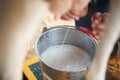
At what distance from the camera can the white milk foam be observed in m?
0.90

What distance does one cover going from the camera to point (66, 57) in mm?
948

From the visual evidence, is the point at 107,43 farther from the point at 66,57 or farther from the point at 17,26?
the point at 66,57

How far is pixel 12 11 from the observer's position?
381 millimetres

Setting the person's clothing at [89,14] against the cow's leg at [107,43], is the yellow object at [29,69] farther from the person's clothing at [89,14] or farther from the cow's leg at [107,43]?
the cow's leg at [107,43]

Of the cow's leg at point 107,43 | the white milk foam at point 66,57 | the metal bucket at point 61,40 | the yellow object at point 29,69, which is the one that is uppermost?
the cow's leg at point 107,43

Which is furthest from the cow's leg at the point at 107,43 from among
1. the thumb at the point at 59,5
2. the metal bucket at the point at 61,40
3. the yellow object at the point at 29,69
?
the yellow object at the point at 29,69

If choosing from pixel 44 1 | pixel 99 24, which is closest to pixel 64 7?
pixel 44 1

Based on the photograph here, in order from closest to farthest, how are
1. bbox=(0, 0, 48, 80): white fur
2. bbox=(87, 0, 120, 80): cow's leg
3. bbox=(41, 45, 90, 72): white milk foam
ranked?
bbox=(0, 0, 48, 80): white fur < bbox=(87, 0, 120, 80): cow's leg < bbox=(41, 45, 90, 72): white milk foam

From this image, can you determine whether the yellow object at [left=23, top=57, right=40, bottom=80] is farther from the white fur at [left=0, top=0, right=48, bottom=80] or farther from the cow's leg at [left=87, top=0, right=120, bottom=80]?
the white fur at [left=0, top=0, right=48, bottom=80]

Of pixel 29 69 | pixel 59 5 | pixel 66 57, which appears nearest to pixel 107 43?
A: pixel 59 5

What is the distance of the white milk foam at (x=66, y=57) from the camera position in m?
0.90

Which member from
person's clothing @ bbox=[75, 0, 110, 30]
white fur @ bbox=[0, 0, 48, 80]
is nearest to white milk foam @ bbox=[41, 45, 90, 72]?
person's clothing @ bbox=[75, 0, 110, 30]

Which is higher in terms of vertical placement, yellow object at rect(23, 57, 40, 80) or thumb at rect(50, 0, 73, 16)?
thumb at rect(50, 0, 73, 16)

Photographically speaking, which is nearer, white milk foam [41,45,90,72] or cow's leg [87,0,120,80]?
cow's leg [87,0,120,80]
